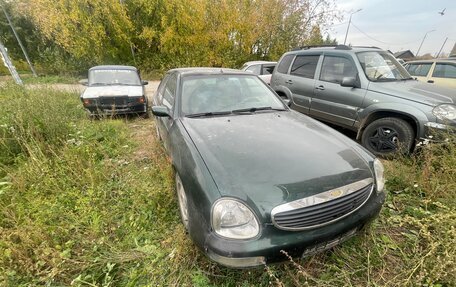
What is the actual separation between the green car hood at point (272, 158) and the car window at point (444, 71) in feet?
22.6

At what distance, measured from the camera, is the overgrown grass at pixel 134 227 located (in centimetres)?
181

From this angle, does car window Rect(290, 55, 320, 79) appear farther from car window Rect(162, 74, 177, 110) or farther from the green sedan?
car window Rect(162, 74, 177, 110)

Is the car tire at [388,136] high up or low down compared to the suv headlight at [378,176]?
down

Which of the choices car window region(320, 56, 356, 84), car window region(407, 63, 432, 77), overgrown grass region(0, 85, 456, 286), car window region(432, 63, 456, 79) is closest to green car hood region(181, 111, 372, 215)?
overgrown grass region(0, 85, 456, 286)

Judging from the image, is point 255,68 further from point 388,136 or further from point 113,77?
point 388,136

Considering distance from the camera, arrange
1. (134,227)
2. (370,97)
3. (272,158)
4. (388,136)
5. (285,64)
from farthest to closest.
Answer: (285,64) → (370,97) → (388,136) → (134,227) → (272,158)

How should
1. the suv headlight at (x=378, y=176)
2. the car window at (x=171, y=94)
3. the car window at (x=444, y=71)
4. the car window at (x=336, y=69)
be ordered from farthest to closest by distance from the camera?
1. the car window at (x=444, y=71)
2. the car window at (x=336, y=69)
3. the car window at (x=171, y=94)
4. the suv headlight at (x=378, y=176)

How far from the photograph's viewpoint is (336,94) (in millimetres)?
4234

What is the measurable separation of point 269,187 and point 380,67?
3.98 meters

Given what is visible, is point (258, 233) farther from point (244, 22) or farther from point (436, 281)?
point (244, 22)

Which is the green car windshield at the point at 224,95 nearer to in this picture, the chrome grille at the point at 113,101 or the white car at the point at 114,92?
the white car at the point at 114,92

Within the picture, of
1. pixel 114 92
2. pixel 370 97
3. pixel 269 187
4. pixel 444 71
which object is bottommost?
pixel 114 92

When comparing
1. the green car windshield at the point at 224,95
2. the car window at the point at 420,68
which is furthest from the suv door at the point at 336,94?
the car window at the point at 420,68

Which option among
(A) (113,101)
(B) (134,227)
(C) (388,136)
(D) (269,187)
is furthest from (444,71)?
(A) (113,101)
